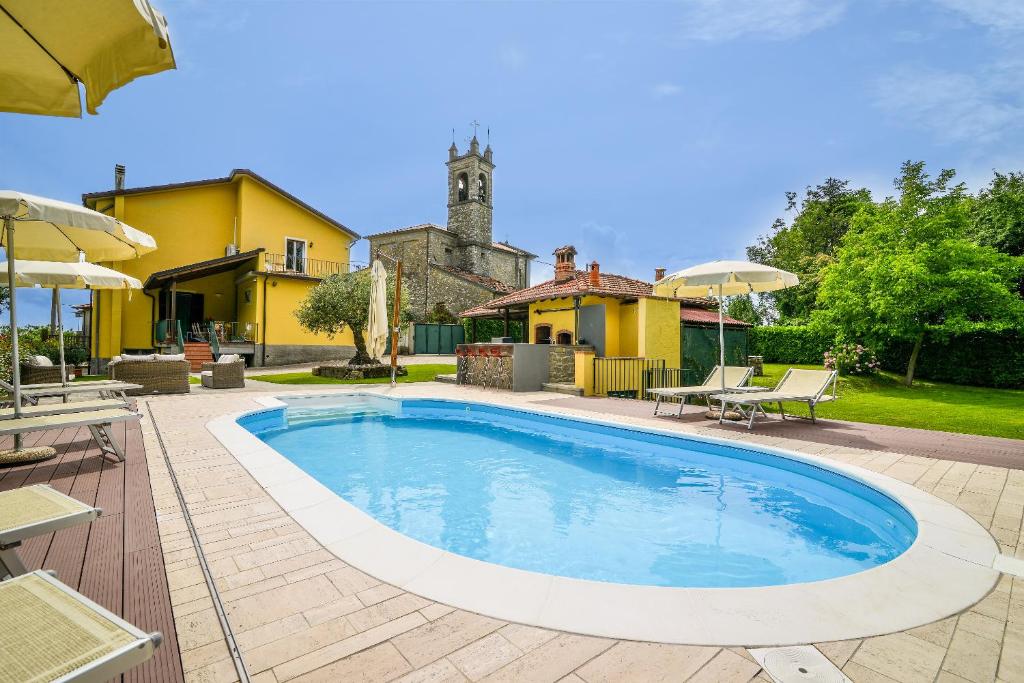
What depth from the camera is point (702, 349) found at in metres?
17.9

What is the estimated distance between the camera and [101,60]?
8.01ft

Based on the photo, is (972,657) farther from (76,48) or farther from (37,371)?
(37,371)

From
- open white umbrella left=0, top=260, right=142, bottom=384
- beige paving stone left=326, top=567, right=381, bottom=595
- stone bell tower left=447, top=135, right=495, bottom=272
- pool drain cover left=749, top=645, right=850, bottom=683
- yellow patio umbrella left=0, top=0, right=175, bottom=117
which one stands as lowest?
beige paving stone left=326, top=567, right=381, bottom=595

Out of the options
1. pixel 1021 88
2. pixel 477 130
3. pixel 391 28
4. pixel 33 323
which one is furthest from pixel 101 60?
pixel 477 130

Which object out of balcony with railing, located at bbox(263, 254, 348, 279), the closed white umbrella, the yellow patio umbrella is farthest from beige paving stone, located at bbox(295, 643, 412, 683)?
balcony with railing, located at bbox(263, 254, 348, 279)

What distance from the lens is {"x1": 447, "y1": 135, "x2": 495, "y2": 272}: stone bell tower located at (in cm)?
3809

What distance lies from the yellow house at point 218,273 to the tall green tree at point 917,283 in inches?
916

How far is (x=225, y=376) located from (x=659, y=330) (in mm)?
13800

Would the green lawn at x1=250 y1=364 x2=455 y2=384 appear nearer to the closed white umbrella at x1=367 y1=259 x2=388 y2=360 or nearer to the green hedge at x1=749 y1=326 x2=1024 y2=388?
the closed white umbrella at x1=367 y1=259 x2=388 y2=360

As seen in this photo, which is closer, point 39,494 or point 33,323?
point 39,494

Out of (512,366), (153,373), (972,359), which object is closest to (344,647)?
(512,366)

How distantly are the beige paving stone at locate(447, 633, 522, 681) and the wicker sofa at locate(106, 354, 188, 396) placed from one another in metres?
12.6

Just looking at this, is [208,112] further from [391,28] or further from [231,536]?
[231,536]

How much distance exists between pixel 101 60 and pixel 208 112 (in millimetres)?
37250
